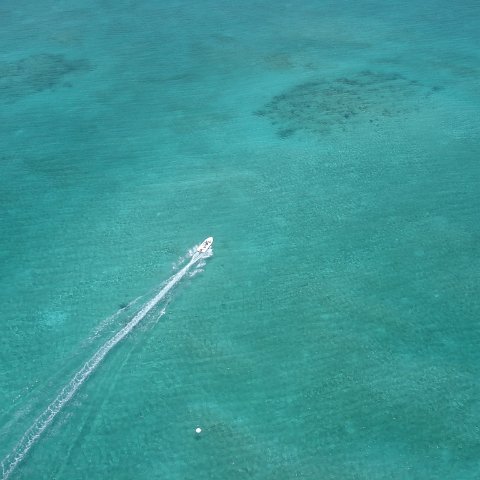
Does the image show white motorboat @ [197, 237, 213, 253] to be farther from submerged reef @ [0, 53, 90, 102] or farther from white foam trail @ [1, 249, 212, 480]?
submerged reef @ [0, 53, 90, 102]

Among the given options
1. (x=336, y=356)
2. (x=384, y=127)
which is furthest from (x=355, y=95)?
(x=336, y=356)

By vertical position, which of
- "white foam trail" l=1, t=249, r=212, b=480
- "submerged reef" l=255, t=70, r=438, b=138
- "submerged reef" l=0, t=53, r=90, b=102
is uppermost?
"submerged reef" l=0, t=53, r=90, b=102

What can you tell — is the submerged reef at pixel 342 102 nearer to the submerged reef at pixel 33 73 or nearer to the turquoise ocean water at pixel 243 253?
the turquoise ocean water at pixel 243 253

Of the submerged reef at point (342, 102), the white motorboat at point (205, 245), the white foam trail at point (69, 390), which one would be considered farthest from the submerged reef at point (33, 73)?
the white foam trail at point (69, 390)

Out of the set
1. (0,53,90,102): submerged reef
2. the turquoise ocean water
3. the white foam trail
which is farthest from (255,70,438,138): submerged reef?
(0,53,90,102): submerged reef

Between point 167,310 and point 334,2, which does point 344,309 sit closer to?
point 167,310
